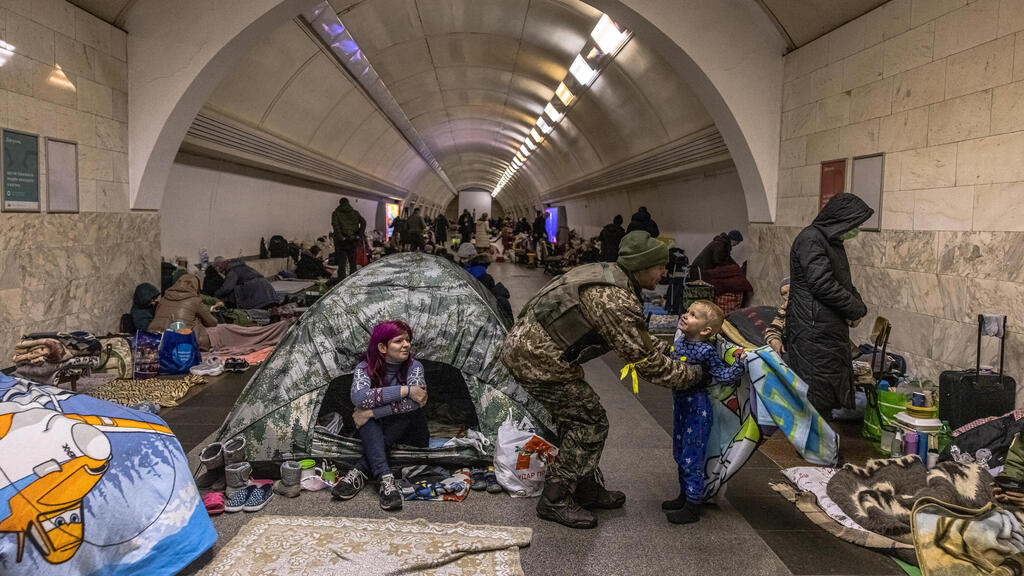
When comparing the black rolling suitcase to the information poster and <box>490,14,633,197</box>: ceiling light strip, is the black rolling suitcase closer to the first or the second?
<box>490,14,633,197</box>: ceiling light strip

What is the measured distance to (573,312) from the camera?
11.2ft

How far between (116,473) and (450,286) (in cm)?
235

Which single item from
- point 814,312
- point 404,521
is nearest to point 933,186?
point 814,312

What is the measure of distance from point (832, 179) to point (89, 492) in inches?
265

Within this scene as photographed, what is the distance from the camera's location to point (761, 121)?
26.0 feet

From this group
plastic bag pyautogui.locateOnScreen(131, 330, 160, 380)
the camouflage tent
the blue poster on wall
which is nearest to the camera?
the camouflage tent

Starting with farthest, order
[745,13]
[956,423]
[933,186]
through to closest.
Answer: [745,13] → [933,186] → [956,423]

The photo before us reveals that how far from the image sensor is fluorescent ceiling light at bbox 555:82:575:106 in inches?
543

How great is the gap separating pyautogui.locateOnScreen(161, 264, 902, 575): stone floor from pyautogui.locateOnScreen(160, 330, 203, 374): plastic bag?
1.97 metres

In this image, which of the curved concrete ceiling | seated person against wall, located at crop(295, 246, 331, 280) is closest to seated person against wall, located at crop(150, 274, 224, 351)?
the curved concrete ceiling

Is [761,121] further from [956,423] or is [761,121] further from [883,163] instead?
[956,423]

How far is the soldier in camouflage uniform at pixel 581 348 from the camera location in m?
3.33

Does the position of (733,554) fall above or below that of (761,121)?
below

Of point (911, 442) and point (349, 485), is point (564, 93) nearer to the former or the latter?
point (911, 442)
